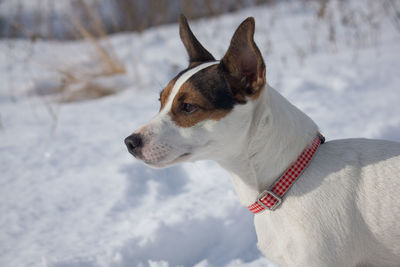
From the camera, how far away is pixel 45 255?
2.05 meters

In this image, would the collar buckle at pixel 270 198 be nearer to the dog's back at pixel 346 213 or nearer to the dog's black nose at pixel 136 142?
the dog's back at pixel 346 213

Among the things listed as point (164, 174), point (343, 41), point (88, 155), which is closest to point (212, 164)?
point (164, 174)

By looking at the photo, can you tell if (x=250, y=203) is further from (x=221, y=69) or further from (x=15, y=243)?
(x=15, y=243)

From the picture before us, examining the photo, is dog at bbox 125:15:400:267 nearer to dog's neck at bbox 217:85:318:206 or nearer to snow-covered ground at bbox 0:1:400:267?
dog's neck at bbox 217:85:318:206

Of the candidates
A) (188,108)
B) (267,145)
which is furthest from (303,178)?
(188,108)

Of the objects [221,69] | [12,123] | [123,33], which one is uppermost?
[221,69]

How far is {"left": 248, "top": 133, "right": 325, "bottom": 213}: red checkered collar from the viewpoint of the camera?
1.47m

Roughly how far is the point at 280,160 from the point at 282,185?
0.35ft

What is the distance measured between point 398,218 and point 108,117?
3.38 m

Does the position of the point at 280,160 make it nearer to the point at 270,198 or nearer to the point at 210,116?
the point at 270,198

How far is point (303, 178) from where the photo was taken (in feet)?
4.87

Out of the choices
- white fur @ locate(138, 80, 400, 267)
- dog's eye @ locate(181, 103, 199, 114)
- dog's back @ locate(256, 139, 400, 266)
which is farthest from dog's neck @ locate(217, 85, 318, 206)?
dog's eye @ locate(181, 103, 199, 114)

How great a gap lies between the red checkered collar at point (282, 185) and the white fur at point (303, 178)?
0.02 metres

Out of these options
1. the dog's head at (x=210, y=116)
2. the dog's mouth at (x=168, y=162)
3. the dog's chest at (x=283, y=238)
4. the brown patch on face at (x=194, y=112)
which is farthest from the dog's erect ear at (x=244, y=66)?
the dog's chest at (x=283, y=238)
